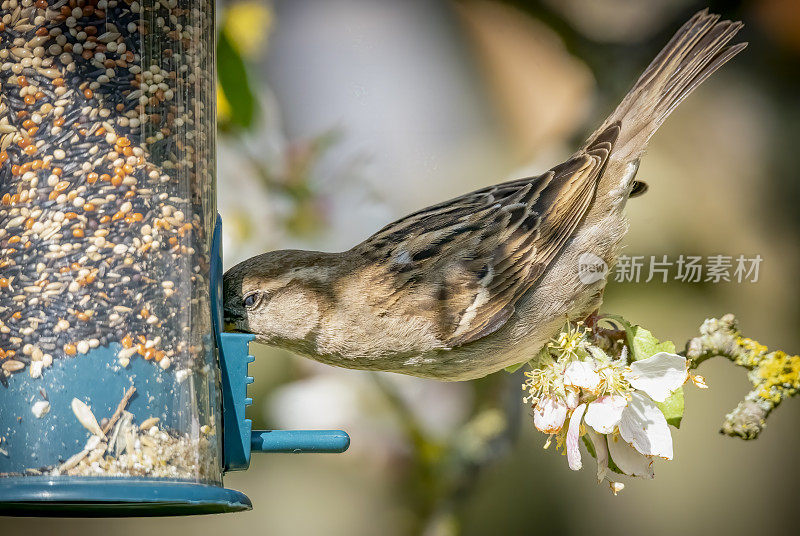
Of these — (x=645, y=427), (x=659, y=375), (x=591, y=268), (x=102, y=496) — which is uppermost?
(x=591, y=268)

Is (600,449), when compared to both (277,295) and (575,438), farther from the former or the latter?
(277,295)

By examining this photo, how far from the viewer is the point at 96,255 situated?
2.56 m

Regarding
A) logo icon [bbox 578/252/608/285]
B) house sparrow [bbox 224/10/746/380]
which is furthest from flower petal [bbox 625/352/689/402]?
logo icon [bbox 578/252/608/285]

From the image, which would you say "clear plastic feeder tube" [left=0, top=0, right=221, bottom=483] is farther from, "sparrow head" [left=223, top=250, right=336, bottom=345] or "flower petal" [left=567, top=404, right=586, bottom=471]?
"flower petal" [left=567, top=404, right=586, bottom=471]

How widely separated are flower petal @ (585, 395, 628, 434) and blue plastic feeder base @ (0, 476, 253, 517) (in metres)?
0.90

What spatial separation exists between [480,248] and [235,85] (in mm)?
1381

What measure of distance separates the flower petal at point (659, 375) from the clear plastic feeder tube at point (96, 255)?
3.67 feet

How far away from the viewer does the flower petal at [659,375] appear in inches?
107

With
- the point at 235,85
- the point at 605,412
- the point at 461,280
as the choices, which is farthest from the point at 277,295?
the point at 235,85

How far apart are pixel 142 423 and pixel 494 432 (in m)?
2.01

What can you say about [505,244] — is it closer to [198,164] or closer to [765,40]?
[198,164]

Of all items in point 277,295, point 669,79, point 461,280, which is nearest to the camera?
point 277,295

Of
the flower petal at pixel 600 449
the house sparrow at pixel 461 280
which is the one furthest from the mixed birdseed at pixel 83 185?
the flower petal at pixel 600 449

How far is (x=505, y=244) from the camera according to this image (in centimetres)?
338
